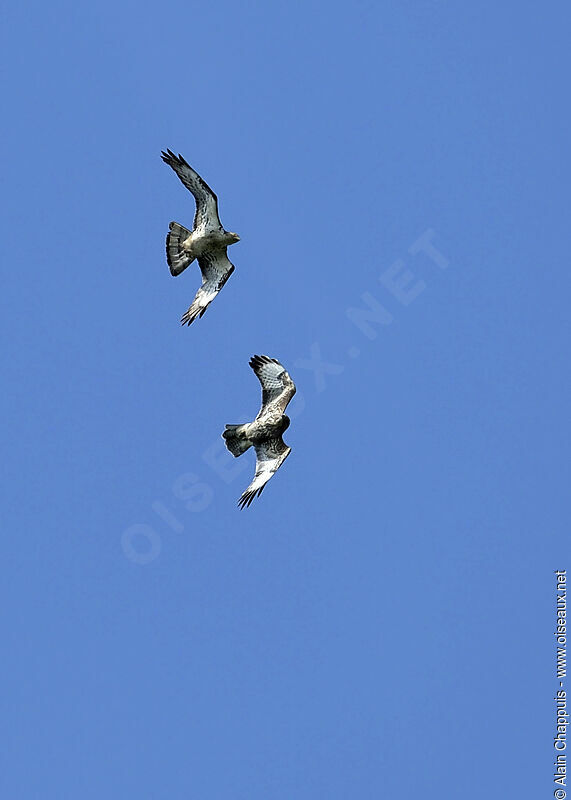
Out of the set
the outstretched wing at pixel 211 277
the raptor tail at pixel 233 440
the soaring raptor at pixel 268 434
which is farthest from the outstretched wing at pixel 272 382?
the outstretched wing at pixel 211 277

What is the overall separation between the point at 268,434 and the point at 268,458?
0.37 m

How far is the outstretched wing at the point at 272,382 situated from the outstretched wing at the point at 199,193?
2253mm

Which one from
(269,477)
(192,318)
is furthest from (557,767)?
(192,318)

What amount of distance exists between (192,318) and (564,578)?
7528mm

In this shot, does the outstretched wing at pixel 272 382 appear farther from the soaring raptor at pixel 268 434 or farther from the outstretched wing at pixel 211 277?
the outstretched wing at pixel 211 277

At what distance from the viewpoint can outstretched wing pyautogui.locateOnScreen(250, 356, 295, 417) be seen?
39.8 meters

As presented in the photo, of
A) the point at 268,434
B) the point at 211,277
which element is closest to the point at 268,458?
the point at 268,434

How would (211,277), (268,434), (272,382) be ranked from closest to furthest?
(268,434)
(272,382)
(211,277)

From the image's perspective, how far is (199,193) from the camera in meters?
39.8

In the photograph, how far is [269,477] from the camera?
3906 centimetres

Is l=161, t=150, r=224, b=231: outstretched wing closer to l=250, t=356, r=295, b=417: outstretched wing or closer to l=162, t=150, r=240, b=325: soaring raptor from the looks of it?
l=162, t=150, r=240, b=325: soaring raptor

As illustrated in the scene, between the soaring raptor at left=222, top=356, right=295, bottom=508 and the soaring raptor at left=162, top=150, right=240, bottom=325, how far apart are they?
1.83 metres

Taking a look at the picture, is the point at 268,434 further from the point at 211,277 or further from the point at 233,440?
the point at 211,277

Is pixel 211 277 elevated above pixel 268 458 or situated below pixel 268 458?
above
